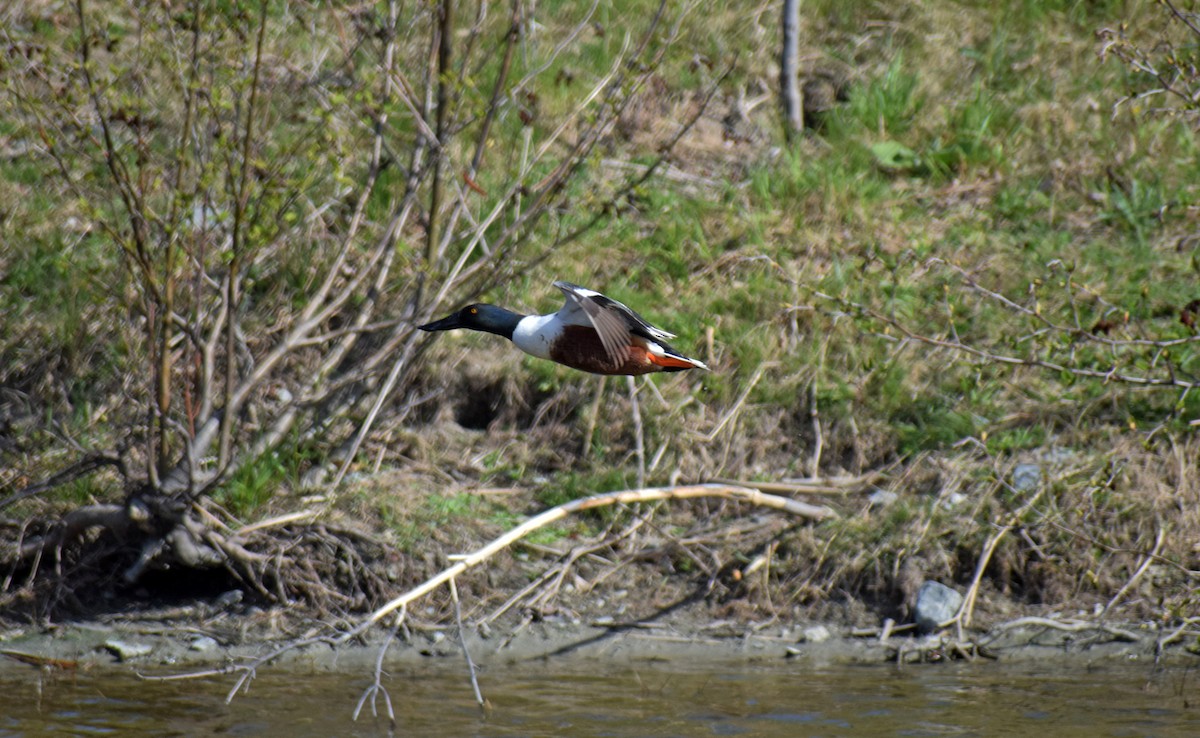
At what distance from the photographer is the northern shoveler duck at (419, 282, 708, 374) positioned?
4.49m

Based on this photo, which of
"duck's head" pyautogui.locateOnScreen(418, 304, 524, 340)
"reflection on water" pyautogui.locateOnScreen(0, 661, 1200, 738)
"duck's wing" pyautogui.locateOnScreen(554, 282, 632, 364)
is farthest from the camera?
"duck's head" pyautogui.locateOnScreen(418, 304, 524, 340)

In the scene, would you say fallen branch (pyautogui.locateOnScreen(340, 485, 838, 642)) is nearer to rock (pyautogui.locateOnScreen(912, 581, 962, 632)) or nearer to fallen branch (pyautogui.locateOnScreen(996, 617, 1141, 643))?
rock (pyautogui.locateOnScreen(912, 581, 962, 632))

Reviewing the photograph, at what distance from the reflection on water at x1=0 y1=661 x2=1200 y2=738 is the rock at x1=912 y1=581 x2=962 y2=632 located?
10.4 inches

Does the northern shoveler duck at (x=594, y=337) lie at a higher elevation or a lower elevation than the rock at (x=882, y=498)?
higher

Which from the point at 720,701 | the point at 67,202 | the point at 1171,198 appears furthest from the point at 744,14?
the point at 720,701

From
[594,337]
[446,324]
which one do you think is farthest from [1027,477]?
[446,324]

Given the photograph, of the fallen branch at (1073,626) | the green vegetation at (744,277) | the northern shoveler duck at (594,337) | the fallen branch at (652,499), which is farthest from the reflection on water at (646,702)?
the northern shoveler duck at (594,337)

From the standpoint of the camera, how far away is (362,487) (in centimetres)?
607

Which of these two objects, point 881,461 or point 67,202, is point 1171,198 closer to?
point 881,461

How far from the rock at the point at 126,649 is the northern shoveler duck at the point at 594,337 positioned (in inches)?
68.2

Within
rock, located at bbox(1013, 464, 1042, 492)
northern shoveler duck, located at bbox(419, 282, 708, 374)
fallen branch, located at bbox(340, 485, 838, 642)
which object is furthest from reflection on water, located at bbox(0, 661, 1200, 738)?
northern shoveler duck, located at bbox(419, 282, 708, 374)

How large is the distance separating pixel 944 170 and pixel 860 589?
125 inches

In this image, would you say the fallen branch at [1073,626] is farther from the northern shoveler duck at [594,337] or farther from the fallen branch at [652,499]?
the northern shoveler duck at [594,337]

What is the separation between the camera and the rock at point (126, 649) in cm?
534
